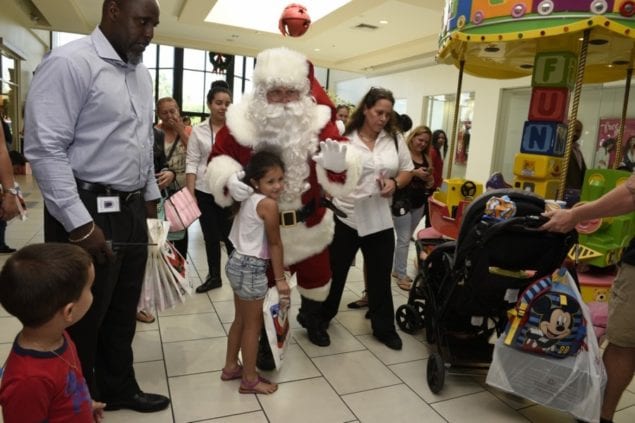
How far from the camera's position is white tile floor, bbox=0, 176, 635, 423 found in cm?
204

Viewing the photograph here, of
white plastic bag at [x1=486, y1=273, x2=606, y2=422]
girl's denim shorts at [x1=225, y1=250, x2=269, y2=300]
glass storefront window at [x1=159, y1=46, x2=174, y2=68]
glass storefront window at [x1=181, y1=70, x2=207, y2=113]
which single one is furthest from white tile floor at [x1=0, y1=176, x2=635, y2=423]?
glass storefront window at [x1=159, y1=46, x2=174, y2=68]

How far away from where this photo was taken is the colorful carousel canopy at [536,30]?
8.32ft

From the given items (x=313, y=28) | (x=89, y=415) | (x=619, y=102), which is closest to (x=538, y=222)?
(x=89, y=415)

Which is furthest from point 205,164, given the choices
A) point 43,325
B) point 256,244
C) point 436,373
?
point 43,325

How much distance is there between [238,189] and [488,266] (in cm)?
118

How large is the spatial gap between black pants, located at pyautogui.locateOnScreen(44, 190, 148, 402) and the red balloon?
6.65 ft

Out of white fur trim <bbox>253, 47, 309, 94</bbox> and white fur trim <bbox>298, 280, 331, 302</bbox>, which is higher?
white fur trim <bbox>253, 47, 309, 94</bbox>

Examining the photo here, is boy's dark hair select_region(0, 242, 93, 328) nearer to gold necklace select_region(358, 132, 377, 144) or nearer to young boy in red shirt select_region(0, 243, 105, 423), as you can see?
young boy in red shirt select_region(0, 243, 105, 423)

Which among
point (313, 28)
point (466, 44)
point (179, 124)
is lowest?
point (179, 124)

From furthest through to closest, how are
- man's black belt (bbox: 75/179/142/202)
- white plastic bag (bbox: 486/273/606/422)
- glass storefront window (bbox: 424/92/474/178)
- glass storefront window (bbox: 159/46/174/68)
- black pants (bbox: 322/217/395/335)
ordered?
glass storefront window (bbox: 159/46/174/68) < glass storefront window (bbox: 424/92/474/178) < black pants (bbox: 322/217/395/335) < white plastic bag (bbox: 486/273/606/422) < man's black belt (bbox: 75/179/142/202)

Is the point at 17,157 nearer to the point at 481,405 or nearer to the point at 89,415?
the point at 89,415

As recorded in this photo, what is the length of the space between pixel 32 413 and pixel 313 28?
891 cm

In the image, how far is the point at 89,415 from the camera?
1234 millimetres

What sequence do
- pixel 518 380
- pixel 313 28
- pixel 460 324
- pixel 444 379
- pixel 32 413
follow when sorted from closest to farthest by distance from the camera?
pixel 32 413 < pixel 518 380 < pixel 444 379 < pixel 460 324 < pixel 313 28
